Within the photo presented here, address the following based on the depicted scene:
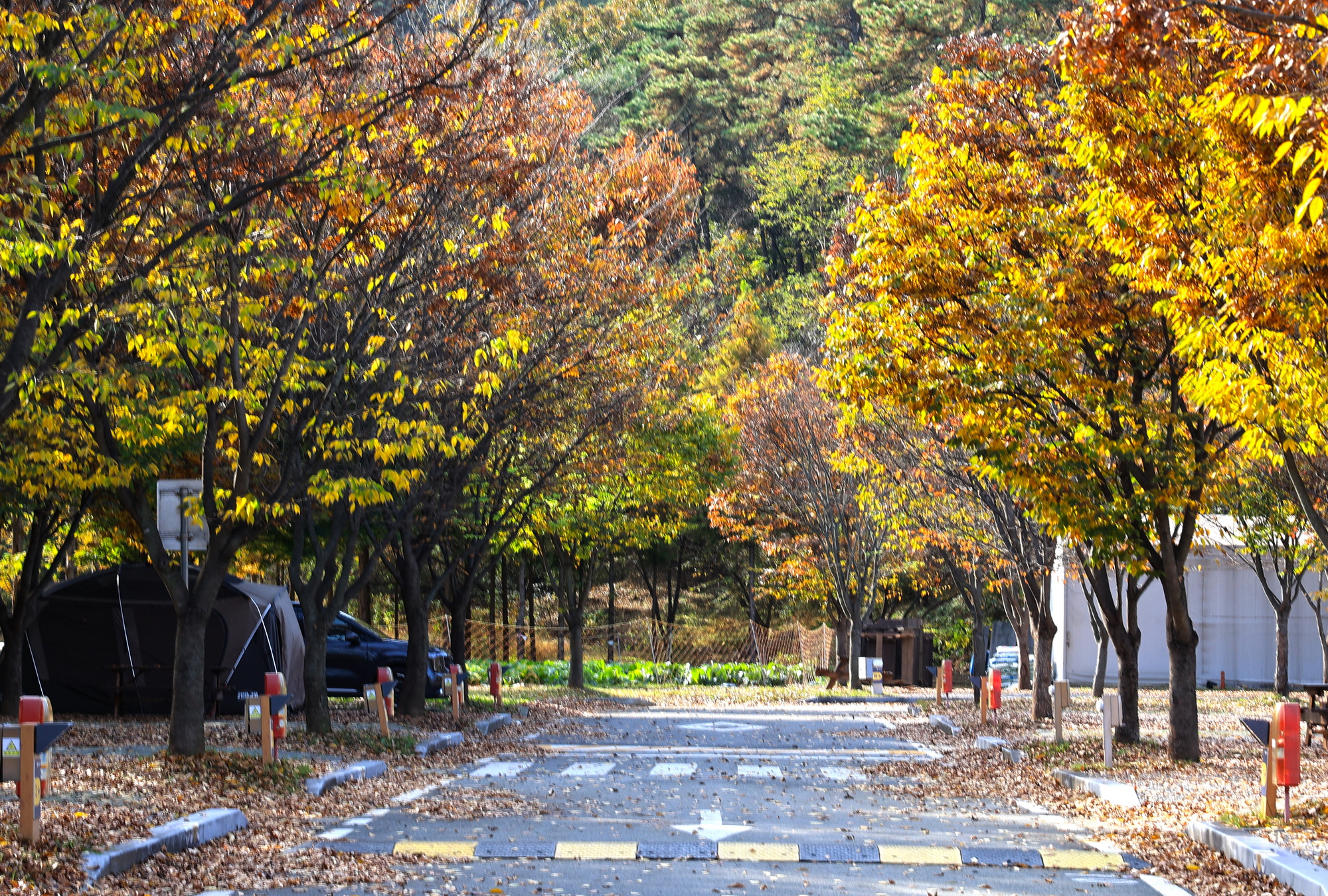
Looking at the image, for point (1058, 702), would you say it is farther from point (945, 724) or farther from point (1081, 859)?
point (1081, 859)

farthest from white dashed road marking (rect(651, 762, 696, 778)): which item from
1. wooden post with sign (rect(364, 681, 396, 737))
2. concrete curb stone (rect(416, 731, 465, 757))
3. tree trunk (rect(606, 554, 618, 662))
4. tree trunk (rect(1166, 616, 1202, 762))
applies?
tree trunk (rect(606, 554, 618, 662))

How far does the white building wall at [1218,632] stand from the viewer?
120 feet

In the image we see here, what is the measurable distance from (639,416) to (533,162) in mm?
11292

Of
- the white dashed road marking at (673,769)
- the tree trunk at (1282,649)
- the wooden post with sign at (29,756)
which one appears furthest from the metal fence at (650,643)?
the wooden post with sign at (29,756)

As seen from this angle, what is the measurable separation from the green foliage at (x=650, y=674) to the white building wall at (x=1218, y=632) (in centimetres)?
712

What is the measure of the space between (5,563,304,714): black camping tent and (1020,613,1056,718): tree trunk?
37.2ft

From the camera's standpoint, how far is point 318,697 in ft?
57.2

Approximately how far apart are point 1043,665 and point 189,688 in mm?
12833

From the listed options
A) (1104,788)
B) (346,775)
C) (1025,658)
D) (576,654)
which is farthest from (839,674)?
(346,775)

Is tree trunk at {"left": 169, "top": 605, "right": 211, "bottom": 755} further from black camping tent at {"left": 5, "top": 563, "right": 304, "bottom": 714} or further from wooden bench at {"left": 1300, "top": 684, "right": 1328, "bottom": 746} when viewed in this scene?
wooden bench at {"left": 1300, "top": 684, "right": 1328, "bottom": 746}

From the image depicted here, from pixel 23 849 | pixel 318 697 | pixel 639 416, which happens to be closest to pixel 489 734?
pixel 318 697

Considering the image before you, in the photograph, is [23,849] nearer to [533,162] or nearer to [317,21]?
[317,21]

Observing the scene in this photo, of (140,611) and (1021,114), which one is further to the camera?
(140,611)

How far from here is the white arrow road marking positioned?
10242mm
